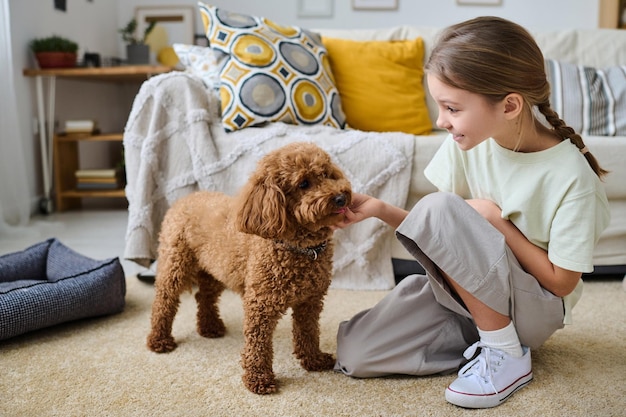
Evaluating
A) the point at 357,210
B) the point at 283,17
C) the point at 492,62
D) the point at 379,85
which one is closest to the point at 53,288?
the point at 357,210

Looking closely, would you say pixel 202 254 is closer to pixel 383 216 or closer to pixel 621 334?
pixel 383 216

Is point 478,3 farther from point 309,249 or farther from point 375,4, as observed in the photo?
point 309,249

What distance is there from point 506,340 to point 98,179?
278 centimetres

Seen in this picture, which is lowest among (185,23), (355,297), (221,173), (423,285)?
(355,297)

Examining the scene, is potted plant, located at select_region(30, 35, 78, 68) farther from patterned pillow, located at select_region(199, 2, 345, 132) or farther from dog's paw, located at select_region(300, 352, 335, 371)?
dog's paw, located at select_region(300, 352, 335, 371)

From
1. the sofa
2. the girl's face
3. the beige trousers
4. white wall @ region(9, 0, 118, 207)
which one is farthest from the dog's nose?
white wall @ region(9, 0, 118, 207)

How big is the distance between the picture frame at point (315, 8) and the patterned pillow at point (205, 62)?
1768mm

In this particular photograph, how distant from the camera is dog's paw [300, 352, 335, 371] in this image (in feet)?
4.49

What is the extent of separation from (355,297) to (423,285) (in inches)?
20.2

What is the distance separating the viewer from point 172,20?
418cm

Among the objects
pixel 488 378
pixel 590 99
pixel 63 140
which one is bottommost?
pixel 488 378

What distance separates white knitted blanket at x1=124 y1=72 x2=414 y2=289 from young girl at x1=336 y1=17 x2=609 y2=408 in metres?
0.59

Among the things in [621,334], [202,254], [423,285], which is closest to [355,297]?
[423,285]

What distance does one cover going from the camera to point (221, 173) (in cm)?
195
